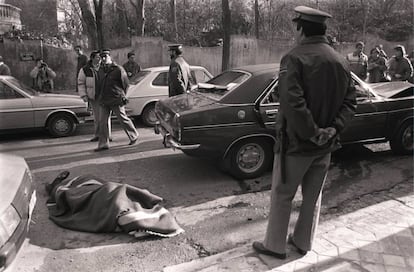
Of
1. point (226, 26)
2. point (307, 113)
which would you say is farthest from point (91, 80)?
point (226, 26)

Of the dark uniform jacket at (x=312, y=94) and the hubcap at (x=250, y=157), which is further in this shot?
the hubcap at (x=250, y=157)

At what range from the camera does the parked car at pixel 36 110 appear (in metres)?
7.88

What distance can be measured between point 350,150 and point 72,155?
4987 mm

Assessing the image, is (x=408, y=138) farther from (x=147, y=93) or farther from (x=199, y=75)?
(x=147, y=93)

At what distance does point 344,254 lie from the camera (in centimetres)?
346

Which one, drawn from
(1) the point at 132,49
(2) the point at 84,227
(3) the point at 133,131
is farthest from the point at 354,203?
(1) the point at 132,49

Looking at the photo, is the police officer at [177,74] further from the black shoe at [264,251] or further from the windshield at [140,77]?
the black shoe at [264,251]

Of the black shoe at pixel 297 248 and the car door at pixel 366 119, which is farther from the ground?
the car door at pixel 366 119

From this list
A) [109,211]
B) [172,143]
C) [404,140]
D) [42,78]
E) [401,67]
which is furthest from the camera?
[42,78]

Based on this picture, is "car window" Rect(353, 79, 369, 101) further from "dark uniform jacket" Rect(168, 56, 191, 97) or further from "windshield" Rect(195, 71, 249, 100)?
"dark uniform jacket" Rect(168, 56, 191, 97)

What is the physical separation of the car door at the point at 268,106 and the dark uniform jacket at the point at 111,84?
2907 mm

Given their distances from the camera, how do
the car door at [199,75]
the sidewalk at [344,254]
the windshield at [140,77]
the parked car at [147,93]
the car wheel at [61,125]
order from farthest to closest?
the car door at [199,75] → the windshield at [140,77] → the parked car at [147,93] → the car wheel at [61,125] → the sidewalk at [344,254]

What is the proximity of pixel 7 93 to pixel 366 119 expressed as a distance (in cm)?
669

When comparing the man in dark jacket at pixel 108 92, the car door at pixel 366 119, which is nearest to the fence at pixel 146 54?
the man in dark jacket at pixel 108 92
